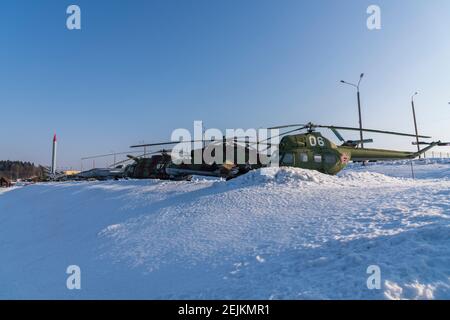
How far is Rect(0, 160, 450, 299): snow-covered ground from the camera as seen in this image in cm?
418

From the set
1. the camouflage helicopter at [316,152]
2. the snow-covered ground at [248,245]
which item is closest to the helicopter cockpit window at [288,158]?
the camouflage helicopter at [316,152]

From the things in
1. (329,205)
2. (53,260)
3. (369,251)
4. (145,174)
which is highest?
(145,174)

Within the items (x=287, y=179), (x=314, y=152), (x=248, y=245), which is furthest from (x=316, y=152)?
(x=248, y=245)

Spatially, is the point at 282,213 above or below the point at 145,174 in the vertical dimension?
below

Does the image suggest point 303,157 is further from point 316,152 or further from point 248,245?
point 248,245

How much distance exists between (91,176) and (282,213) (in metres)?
31.5

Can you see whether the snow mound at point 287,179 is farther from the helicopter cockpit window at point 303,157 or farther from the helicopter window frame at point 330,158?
the helicopter window frame at point 330,158

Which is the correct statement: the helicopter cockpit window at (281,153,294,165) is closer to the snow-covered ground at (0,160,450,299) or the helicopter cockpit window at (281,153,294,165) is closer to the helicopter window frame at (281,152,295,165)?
the helicopter window frame at (281,152,295,165)

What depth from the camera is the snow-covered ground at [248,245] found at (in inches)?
165

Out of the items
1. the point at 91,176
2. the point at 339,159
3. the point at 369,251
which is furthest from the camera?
the point at 91,176

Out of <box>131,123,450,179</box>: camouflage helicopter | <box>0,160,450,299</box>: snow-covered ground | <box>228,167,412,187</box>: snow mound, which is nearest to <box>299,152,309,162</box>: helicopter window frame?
<box>131,123,450,179</box>: camouflage helicopter

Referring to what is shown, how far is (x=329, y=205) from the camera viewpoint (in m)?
7.91
